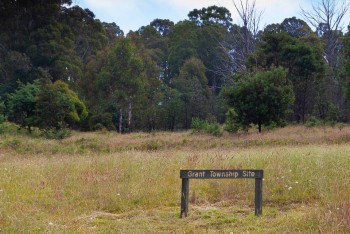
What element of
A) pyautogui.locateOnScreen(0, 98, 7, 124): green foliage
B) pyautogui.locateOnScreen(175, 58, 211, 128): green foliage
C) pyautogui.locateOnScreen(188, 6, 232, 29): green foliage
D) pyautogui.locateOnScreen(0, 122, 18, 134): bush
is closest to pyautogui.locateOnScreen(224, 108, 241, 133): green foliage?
pyautogui.locateOnScreen(0, 122, 18, 134): bush

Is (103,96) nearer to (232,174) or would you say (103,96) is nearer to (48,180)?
(48,180)

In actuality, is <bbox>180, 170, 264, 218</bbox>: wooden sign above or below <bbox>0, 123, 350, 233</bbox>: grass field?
above

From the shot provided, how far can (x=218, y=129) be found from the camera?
92.9 feet

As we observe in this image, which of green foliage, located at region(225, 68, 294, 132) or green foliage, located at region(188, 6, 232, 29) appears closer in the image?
green foliage, located at region(225, 68, 294, 132)

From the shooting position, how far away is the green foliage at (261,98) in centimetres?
2638

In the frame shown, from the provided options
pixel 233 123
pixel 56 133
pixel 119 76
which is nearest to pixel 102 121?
pixel 119 76

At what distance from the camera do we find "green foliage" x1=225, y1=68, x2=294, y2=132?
26.4 meters

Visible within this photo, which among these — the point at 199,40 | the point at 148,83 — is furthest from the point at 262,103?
the point at 199,40

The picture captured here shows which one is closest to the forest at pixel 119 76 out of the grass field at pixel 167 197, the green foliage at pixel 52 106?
the green foliage at pixel 52 106

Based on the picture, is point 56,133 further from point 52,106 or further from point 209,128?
point 209,128

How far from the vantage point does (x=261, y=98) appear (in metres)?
26.3

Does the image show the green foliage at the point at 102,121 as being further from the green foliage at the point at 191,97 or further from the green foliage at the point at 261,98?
the green foliage at the point at 261,98

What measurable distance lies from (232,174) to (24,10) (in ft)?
145

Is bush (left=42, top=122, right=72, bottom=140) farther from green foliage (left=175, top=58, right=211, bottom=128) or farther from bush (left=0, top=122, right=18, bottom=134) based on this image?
green foliage (left=175, top=58, right=211, bottom=128)
